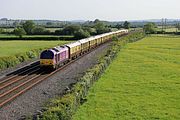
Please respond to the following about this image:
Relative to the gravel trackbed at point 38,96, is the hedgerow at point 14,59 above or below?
above

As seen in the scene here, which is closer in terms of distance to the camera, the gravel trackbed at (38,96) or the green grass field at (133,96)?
the gravel trackbed at (38,96)

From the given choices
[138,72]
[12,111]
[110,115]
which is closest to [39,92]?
[12,111]

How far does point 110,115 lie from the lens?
2223 cm

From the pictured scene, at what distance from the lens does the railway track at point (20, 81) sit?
86.6 ft

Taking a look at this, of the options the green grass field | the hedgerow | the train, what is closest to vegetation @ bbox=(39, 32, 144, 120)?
the green grass field

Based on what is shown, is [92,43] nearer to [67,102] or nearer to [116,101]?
[116,101]

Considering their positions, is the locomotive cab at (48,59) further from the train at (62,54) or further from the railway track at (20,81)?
the railway track at (20,81)

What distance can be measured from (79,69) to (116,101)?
15.0m

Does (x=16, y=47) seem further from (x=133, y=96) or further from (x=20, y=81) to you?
(x=133, y=96)

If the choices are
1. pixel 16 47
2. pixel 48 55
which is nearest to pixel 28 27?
pixel 16 47

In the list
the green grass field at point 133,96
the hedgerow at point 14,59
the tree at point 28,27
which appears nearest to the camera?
the green grass field at point 133,96

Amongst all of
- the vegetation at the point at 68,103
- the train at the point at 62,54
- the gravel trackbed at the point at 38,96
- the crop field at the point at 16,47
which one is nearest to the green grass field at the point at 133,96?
the vegetation at the point at 68,103

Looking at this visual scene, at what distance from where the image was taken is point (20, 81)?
1278 inches

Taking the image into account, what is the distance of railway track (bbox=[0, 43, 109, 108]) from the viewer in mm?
26391
